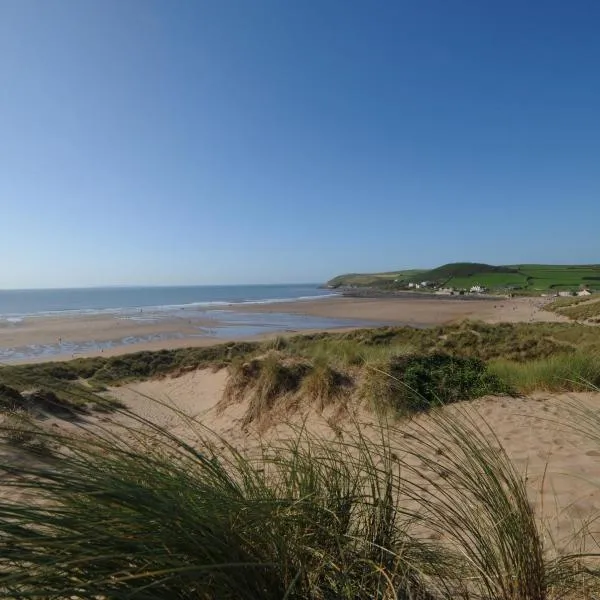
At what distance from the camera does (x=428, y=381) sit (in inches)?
321

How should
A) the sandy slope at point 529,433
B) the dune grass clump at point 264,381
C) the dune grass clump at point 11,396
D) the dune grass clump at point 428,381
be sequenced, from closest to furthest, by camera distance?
1. the sandy slope at point 529,433
2. the dune grass clump at point 428,381
3. the dune grass clump at point 11,396
4. the dune grass clump at point 264,381

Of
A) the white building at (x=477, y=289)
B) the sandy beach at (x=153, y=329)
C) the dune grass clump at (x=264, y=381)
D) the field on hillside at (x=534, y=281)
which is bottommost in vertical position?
the sandy beach at (x=153, y=329)

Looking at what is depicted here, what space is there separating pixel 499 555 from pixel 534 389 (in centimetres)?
705

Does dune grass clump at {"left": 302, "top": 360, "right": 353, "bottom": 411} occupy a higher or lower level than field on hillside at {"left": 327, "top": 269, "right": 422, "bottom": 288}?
lower

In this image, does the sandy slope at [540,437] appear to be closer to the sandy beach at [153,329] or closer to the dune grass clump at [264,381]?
the dune grass clump at [264,381]

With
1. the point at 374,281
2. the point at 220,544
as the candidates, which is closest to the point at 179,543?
the point at 220,544

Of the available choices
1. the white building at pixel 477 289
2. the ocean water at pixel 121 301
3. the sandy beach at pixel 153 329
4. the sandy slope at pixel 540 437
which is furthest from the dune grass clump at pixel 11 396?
the white building at pixel 477 289

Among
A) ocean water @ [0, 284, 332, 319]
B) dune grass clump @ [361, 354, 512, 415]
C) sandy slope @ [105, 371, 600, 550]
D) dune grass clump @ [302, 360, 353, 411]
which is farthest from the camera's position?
ocean water @ [0, 284, 332, 319]

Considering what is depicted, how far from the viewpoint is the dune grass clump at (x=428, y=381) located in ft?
22.9

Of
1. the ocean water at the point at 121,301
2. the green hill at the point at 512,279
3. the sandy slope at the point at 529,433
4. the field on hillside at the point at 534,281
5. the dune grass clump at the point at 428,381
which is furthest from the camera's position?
the green hill at the point at 512,279

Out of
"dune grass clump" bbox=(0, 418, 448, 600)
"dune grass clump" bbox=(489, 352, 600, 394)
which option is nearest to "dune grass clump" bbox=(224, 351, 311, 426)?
"dune grass clump" bbox=(489, 352, 600, 394)

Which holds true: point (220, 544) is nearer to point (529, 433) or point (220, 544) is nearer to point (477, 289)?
point (529, 433)

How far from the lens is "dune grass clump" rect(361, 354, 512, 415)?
22.9ft

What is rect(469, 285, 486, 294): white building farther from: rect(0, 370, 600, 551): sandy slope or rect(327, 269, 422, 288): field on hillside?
rect(0, 370, 600, 551): sandy slope
